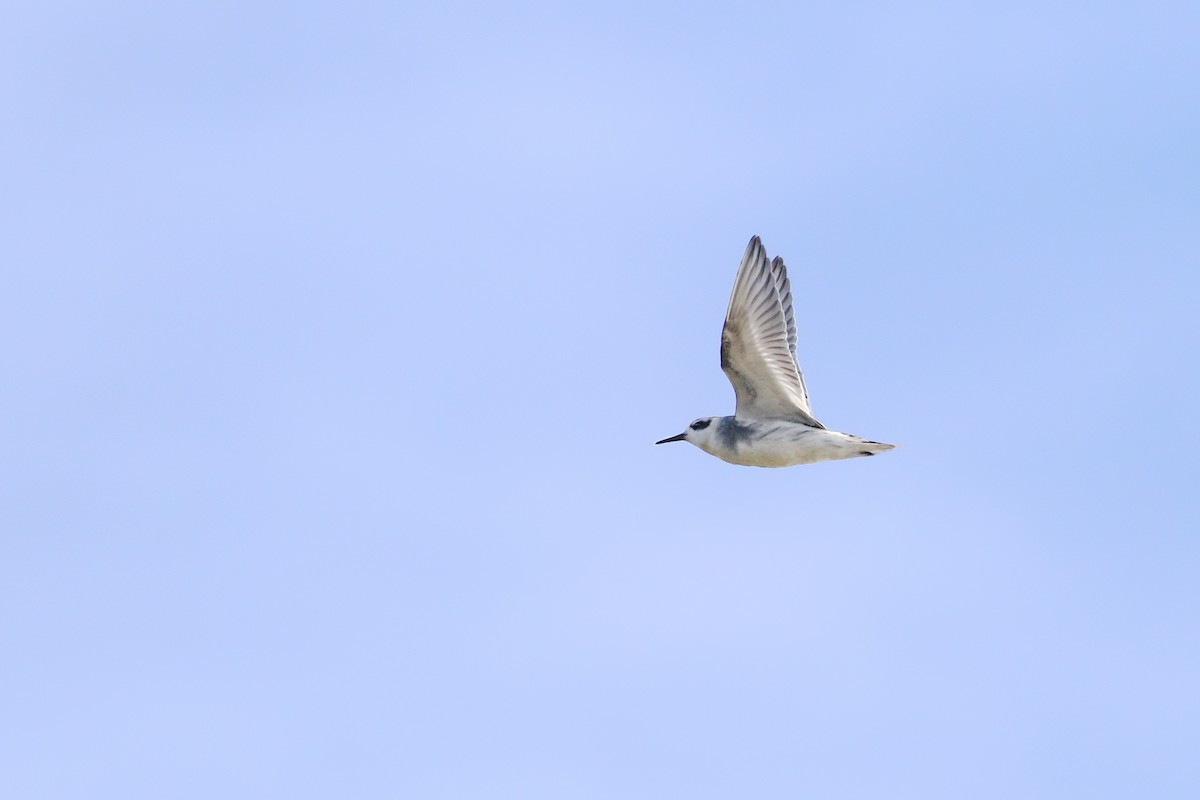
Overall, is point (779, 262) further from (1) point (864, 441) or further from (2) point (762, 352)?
(1) point (864, 441)

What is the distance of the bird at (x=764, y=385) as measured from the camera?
2478 centimetres

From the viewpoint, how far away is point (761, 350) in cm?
2564

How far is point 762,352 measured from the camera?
84.1ft

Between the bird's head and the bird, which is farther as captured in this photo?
the bird's head

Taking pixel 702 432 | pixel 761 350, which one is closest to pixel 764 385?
pixel 761 350

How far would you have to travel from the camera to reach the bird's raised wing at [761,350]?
83.6 feet

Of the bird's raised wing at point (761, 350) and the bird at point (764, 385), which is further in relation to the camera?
the bird's raised wing at point (761, 350)

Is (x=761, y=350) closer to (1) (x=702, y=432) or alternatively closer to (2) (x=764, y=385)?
(2) (x=764, y=385)

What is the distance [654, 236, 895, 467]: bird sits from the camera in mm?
24781

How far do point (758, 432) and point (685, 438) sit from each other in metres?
2.26

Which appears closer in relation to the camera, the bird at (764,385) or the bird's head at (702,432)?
the bird at (764,385)

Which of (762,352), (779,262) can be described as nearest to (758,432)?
(762,352)

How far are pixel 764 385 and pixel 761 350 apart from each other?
55 cm

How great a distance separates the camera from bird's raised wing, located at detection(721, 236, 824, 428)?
25469 millimetres
